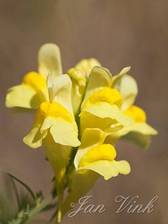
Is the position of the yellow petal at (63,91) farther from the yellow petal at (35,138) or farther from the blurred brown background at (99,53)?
the blurred brown background at (99,53)

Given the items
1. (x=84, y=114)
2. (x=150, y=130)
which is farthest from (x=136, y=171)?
(x=84, y=114)

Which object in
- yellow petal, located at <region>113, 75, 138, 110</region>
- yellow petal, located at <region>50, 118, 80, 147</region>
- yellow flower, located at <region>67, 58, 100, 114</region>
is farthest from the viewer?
yellow petal, located at <region>113, 75, 138, 110</region>

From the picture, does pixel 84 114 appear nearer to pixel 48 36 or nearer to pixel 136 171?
pixel 136 171

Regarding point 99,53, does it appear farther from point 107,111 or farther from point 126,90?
point 107,111

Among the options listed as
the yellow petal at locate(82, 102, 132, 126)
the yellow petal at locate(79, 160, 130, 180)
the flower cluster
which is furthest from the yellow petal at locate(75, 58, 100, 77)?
the yellow petal at locate(79, 160, 130, 180)
